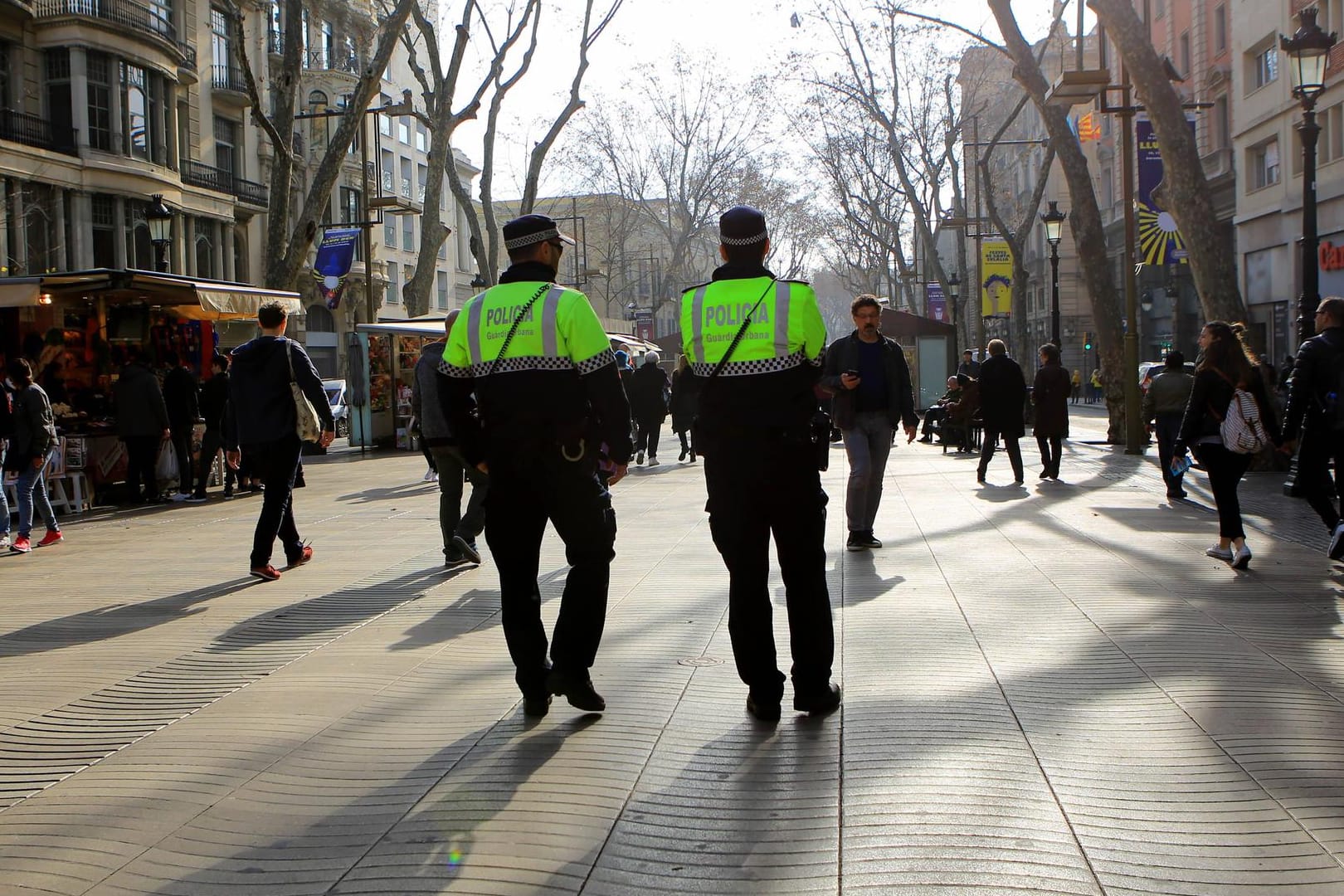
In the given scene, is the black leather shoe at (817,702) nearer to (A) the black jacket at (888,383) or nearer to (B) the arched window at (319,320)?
(A) the black jacket at (888,383)

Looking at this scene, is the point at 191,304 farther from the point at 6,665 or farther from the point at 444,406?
the point at 444,406

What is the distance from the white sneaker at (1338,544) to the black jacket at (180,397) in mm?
12209

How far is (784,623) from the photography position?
6492mm

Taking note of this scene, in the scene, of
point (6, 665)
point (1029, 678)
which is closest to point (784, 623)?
point (1029, 678)

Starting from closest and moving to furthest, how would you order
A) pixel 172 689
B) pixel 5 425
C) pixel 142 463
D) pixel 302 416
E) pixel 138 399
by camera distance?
1. pixel 172 689
2. pixel 302 416
3. pixel 5 425
4. pixel 138 399
5. pixel 142 463

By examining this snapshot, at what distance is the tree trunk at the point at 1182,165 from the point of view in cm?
1625

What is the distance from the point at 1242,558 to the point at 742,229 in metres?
4.89

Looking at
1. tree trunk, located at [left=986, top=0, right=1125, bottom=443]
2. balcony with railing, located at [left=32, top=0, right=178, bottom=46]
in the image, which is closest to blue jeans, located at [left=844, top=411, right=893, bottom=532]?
tree trunk, located at [left=986, top=0, right=1125, bottom=443]

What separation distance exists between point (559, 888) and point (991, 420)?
1281 centimetres

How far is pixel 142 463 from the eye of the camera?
1480 cm

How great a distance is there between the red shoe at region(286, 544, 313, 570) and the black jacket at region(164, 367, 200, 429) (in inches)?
268

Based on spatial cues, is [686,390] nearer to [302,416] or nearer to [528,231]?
[528,231]

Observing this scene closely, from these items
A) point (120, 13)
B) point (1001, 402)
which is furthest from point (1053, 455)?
point (120, 13)

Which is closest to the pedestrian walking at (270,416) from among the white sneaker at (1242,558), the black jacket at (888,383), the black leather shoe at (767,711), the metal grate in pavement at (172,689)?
the metal grate in pavement at (172,689)
